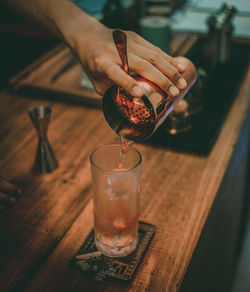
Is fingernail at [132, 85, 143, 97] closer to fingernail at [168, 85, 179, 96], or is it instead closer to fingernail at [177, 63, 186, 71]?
fingernail at [168, 85, 179, 96]

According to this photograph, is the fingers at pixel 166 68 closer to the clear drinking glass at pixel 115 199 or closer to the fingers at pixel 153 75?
the fingers at pixel 153 75

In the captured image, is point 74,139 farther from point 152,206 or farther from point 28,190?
point 152,206

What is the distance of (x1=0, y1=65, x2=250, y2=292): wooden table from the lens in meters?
0.86

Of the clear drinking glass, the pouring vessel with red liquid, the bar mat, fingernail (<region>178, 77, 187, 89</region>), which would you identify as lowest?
the bar mat

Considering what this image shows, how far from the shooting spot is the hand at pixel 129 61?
32.2 inches

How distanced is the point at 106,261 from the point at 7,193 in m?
0.41

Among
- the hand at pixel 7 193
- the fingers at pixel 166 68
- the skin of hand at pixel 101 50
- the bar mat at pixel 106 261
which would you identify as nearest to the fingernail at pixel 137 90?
the skin of hand at pixel 101 50

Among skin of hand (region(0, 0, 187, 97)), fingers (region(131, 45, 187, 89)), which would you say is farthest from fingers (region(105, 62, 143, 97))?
fingers (region(131, 45, 187, 89))

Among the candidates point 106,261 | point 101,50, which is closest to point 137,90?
point 101,50

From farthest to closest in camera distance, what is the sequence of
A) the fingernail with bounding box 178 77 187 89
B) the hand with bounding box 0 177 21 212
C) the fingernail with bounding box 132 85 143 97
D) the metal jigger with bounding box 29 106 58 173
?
the metal jigger with bounding box 29 106 58 173 → the hand with bounding box 0 177 21 212 → the fingernail with bounding box 178 77 187 89 → the fingernail with bounding box 132 85 143 97

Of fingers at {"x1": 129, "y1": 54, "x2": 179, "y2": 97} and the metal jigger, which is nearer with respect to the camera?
fingers at {"x1": 129, "y1": 54, "x2": 179, "y2": 97}

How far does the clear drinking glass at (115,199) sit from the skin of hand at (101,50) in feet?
0.61

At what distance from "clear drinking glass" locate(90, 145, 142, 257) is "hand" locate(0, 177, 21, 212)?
342 millimetres

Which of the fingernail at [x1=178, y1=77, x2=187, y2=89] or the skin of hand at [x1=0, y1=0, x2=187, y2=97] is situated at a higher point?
the skin of hand at [x1=0, y1=0, x2=187, y2=97]
